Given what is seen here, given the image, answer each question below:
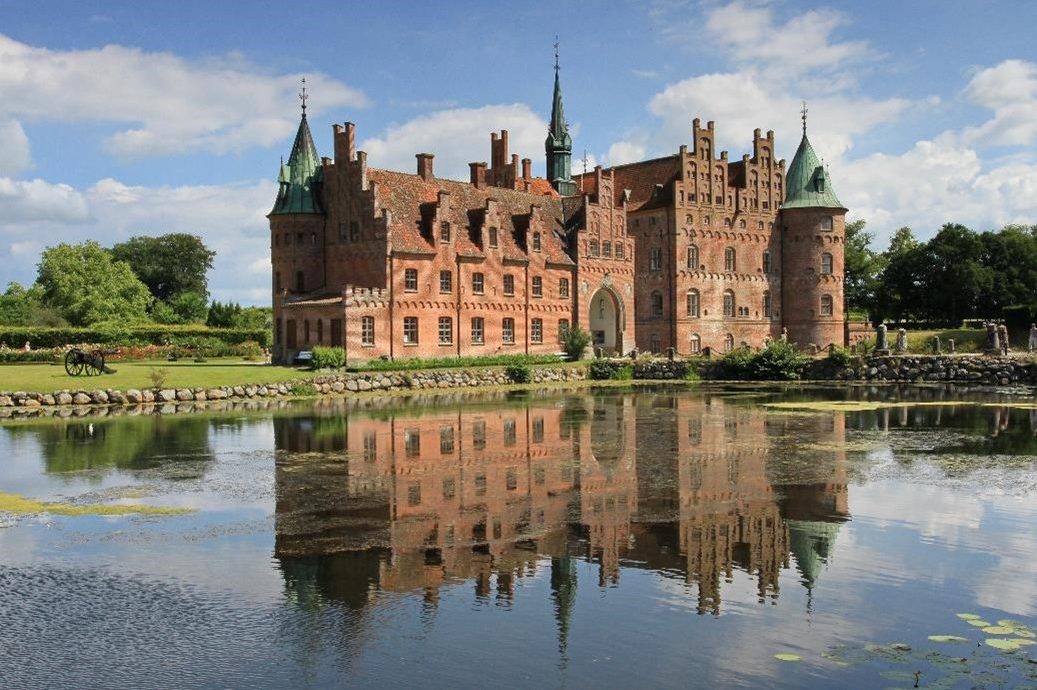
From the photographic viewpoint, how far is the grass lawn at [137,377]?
3900cm

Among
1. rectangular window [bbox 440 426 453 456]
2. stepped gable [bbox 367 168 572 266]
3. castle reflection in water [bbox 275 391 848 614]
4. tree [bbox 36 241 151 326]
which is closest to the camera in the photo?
castle reflection in water [bbox 275 391 848 614]

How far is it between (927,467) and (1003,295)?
198 ft

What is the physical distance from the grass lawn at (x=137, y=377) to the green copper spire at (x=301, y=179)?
1070 cm

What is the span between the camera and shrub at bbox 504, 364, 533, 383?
50.1 m

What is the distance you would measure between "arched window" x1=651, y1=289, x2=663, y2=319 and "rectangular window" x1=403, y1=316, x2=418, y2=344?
65.6 feet

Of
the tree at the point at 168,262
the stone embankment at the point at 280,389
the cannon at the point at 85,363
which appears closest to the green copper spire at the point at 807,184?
the stone embankment at the point at 280,389

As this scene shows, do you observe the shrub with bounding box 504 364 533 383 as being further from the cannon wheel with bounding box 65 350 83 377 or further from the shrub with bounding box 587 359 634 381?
the cannon wheel with bounding box 65 350 83 377

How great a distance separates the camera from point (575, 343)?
56.8 meters

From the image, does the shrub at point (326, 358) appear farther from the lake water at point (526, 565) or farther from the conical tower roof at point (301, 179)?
the lake water at point (526, 565)

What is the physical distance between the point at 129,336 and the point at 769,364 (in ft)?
127

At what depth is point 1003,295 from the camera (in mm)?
73812

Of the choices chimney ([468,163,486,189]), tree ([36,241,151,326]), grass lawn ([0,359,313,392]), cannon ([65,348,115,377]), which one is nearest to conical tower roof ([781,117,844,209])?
chimney ([468,163,486,189])

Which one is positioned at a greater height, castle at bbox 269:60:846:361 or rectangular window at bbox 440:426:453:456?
castle at bbox 269:60:846:361

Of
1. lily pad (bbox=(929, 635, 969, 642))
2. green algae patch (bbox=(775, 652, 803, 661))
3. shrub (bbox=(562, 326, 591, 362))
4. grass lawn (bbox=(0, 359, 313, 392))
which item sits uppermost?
shrub (bbox=(562, 326, 591, 362))
